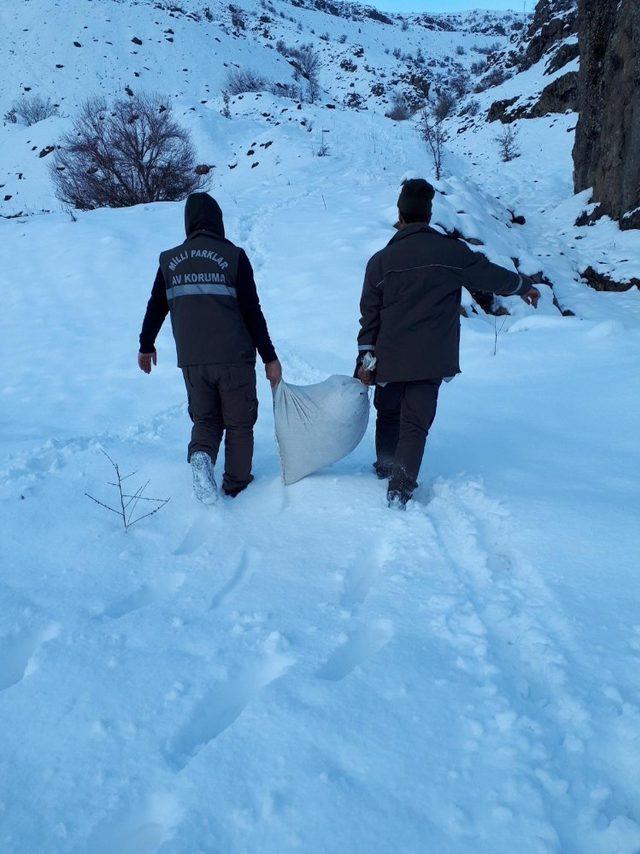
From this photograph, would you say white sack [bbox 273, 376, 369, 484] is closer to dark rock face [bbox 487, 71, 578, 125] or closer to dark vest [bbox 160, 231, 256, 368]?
dark vest [bbox 160, 231, 256, 368]

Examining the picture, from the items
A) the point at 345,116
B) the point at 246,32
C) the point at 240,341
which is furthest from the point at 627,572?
the point at 246,32

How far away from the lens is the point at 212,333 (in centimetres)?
272

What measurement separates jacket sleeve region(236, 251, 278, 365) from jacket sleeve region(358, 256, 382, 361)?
529 mm

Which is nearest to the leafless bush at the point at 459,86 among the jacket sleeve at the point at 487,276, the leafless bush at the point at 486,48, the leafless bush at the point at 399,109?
the leafless bush at the point at 399,109

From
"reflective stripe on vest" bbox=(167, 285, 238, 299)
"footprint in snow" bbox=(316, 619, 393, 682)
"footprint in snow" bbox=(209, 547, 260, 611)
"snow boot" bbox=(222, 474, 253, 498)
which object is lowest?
"snow boot" bbox=(222, 474, 253, 498)

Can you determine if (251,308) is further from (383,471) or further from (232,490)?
(383,471)

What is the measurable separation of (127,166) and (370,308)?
598 inches

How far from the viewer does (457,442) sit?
3.71m

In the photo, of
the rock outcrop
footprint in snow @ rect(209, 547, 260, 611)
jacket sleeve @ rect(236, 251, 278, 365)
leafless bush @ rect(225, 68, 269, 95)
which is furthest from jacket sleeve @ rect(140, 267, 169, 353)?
leafless bush @ rect(225, 68, 269, 95)

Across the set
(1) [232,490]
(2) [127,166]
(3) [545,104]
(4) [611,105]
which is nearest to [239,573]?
(1) [232,490]

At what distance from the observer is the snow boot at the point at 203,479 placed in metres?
2.80

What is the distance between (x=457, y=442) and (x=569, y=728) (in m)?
2.43

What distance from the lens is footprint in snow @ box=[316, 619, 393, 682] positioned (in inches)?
65.3

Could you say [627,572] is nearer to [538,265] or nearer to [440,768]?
[440,768]
